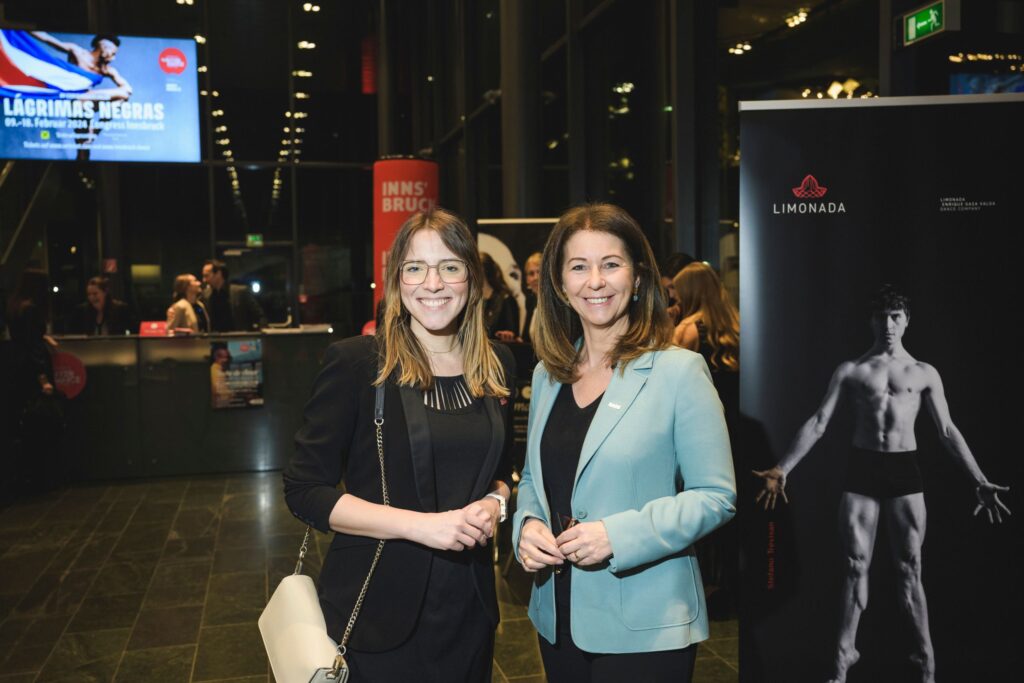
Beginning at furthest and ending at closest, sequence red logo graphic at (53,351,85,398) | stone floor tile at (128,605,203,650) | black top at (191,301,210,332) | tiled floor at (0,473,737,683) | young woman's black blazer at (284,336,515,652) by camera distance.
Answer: black top at (191,301,210,332) → red logo graphic at (53,351,85,398) → stone floor tile at (128,605,203,650) → tiled floor at (0,473,737,683) → young woman's black blazer at (284,336,515,652)

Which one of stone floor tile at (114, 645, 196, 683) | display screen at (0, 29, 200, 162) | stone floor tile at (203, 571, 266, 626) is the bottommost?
stone floor tile at (203, 571, 266, 626)

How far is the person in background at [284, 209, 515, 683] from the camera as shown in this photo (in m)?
1.81

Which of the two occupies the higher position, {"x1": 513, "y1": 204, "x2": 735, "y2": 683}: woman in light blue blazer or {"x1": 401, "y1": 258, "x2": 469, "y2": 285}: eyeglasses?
{"x1": 401, "y1": 258, "x2": 469, "y2": 285}: eyeglasses

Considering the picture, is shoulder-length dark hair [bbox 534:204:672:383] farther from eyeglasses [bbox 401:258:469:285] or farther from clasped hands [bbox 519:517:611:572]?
clasped hands [bbox 519:517:611:572]

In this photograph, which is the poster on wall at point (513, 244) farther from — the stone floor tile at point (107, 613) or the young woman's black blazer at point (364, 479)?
the young woman's black blazer at point (364, 479)

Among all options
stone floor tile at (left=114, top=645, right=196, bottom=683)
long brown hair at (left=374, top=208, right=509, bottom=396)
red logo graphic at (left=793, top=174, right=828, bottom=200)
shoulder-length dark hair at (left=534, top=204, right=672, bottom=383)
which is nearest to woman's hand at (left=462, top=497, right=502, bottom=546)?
long brown hair at (left=374, top=208, right=509, bottom=396)

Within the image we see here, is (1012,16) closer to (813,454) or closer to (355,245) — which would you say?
(813,454)

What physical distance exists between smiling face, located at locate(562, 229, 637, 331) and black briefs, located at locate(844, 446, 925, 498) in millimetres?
1118

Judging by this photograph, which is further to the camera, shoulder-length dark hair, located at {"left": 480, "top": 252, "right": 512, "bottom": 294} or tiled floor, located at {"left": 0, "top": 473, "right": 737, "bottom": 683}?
shoulder-length dark hair, located at {"left": 480, "top": 252, "right": 512, "bottom": 294}

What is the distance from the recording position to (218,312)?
9578 mm

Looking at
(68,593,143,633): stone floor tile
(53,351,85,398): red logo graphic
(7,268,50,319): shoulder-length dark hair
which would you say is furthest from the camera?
(53,351,85,398): red logo graphic

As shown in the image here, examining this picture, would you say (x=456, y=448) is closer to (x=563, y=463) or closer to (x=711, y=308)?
(x=563, y=463)

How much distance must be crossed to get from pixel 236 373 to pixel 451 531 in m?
6.79

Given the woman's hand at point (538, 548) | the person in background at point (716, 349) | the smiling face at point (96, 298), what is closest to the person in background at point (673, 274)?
the person in background at point (716, 349)
